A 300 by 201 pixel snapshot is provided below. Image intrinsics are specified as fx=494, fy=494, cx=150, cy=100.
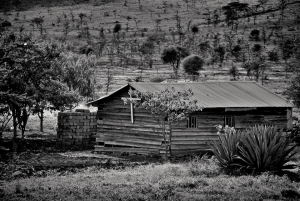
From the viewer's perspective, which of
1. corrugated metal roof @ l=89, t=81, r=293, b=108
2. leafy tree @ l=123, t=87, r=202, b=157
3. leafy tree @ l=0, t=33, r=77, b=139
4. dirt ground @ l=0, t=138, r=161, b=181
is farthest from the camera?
corrugated metal roof @ l=89, t=81, r=293, b=108

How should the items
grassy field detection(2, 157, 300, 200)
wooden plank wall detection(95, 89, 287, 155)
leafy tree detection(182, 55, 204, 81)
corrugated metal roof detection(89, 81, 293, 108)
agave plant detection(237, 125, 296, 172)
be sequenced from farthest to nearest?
leafy tree detection(182, 55, 204, 81)
corrugated metal roof detection(89, 81, 293, 108)
wooden plank wall detection(95, 89, 287, 155)
agave plant detection(237, 125, 296, 172)
grassy field detection(2, 157, 300, 200)

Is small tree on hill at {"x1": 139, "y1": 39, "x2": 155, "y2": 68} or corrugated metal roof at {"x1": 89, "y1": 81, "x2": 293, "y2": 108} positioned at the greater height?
small tree on hill at {"x1": 139, "y1": 39, "x2": 155, "y2": 68}

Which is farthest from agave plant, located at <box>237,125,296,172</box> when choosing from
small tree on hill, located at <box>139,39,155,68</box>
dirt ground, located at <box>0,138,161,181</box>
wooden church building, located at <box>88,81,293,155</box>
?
small tree on hill, located at <box>139,39,155,68</box>

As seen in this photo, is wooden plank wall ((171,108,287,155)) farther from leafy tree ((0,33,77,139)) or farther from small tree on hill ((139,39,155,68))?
small tree on hill ((139,39,155,68))

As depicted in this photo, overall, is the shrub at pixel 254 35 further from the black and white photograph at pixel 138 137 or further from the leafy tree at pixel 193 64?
the black and white photograph at pixel 138 137

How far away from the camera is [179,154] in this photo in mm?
23844

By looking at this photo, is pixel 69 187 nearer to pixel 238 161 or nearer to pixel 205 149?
pixel 238 161

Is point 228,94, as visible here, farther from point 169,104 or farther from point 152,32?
point 152,32

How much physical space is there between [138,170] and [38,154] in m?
7.32

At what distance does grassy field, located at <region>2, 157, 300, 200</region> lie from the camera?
11.6 metres

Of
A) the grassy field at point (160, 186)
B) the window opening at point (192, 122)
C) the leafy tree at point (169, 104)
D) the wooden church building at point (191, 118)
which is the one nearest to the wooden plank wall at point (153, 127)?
the wooden church building at point (191, 118)

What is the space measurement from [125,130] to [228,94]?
19.0 ft

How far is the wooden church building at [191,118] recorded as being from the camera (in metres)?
24.0

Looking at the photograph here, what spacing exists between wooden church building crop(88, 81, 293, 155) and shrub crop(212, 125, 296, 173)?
7403 millimetres
